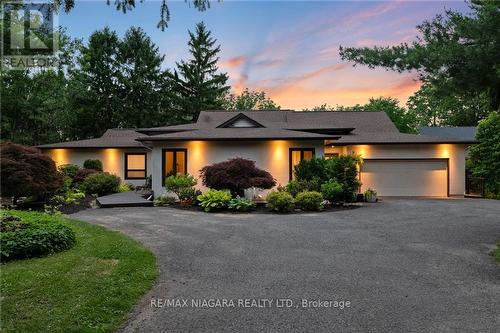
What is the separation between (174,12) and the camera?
14.8 feet

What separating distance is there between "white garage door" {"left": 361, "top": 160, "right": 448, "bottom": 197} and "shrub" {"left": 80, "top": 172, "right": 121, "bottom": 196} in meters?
14.3

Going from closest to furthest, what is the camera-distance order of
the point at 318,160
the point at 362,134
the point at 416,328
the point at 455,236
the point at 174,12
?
1. the point at 416,328
2. the point at 174,12
3. the point at 455,236
4. the point at 318,160
5. the point at 362,134

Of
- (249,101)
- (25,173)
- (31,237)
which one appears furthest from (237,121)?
(249,101)

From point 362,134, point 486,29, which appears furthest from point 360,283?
point 362,134

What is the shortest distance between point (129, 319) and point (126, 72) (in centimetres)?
4203

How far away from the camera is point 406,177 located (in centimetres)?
1938

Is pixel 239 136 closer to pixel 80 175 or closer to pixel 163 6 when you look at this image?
pixel 80 175

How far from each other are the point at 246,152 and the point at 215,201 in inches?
168

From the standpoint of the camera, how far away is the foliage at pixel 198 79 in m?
42.6

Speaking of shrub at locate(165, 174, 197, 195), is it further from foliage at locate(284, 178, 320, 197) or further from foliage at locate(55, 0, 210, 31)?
foliage at locate(55, 0, 210, 31)

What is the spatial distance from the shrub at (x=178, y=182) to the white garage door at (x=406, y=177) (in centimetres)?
1025

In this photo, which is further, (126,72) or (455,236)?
(126,72)

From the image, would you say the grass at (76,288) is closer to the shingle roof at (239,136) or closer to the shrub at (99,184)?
the shingle roof at (239,136)

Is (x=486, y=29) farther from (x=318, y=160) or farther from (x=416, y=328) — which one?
(x=318, y=160)
